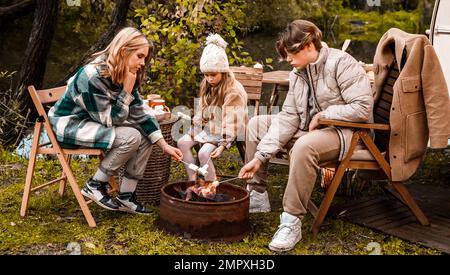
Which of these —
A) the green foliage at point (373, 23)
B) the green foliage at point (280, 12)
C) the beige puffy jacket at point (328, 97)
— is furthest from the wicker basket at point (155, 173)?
the green foliage at point (373, 23)

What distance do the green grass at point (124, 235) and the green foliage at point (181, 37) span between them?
215 cm

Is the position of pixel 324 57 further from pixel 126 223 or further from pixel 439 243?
pixel 126 223

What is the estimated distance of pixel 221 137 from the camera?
5.39m

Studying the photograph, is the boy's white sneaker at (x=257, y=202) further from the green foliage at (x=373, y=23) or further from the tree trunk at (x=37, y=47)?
the green foliage at (x=373, y=23)

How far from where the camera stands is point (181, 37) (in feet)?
24.5

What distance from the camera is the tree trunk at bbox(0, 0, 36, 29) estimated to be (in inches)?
351

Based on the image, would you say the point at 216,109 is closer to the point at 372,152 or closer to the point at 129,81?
the point at 129,81

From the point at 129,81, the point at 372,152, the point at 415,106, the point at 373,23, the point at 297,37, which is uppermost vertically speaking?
the point at 297,37

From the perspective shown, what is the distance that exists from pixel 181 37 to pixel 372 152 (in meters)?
3.36

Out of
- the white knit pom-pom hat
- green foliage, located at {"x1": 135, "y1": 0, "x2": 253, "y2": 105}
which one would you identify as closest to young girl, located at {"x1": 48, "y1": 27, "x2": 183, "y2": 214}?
the white knit pom-pom hat

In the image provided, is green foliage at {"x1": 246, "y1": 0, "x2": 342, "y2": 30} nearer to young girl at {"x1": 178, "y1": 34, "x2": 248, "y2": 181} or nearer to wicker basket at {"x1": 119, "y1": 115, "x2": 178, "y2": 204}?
young girl at {"x1": 178, "y1": 34, "x2": 248, "y2": 181}

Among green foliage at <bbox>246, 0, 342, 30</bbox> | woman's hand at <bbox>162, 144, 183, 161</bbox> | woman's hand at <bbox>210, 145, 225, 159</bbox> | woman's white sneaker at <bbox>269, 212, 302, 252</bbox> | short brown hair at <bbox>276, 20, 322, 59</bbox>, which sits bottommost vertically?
green foliage at <bbox>246, 0, 342, 30</bbox>

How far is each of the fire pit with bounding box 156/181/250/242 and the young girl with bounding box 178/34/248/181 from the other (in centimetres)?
69

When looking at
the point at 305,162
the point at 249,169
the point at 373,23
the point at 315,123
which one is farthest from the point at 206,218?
the point at 373,23
